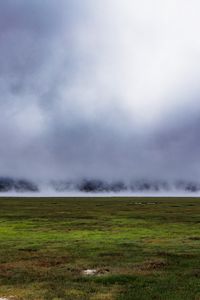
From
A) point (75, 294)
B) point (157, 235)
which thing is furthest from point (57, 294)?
point (157, 235)

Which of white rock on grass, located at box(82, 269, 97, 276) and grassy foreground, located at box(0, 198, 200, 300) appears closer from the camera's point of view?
grassy foreground, located at box(0, 198, 200, 300)

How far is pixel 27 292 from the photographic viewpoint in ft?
78.6

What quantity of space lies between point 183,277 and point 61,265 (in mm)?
9193

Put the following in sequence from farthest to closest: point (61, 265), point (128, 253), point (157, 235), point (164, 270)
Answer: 1. point (157, 235)
2. point (128, 253)
3. point (61, 265)
4. point (164, 270)

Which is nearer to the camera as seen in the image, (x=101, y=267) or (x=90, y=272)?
(x=90, y=272)

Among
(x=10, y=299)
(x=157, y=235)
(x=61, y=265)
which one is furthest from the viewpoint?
(x=157, y=235)

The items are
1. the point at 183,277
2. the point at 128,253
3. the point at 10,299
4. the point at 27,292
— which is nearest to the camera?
the point at 10,299

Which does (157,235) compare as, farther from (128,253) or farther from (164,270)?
(164,270)

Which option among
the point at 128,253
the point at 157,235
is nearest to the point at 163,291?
the point at 128,253

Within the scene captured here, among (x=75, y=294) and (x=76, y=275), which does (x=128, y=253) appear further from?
(x=75, y=294)

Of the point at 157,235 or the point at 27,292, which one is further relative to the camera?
the point at 157,235

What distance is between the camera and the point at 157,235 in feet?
178

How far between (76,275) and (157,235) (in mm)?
27044

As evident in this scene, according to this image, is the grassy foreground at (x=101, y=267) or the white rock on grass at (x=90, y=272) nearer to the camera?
the grassy foreground at (x=101, y=267)
